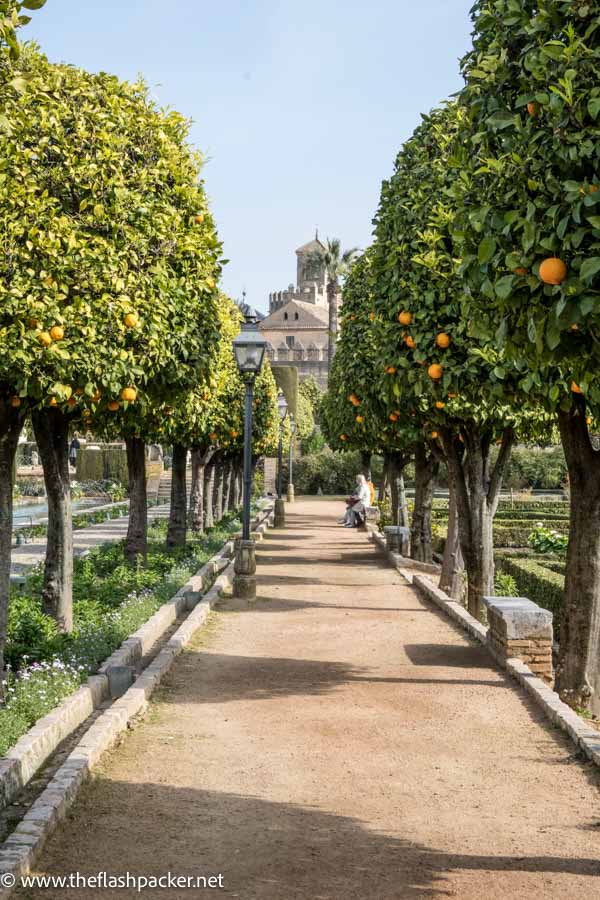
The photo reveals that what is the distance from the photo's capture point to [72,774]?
6.32 m

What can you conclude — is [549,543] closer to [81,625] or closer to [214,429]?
[214,429]

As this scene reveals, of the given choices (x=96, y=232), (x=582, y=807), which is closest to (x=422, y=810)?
(x=582, y=807)

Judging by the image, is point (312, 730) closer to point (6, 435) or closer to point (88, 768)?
point (88, 768)

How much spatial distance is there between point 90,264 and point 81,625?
460 cm

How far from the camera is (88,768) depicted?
21.8 feet

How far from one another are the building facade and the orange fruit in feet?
347

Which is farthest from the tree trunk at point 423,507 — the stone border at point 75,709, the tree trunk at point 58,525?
the tree trunk at point 58,525

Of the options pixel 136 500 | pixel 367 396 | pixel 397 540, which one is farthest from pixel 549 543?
pixel 136 500

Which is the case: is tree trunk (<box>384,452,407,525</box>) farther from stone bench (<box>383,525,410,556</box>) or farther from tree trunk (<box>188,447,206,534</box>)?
tree trunk (<box>188,447,206,534</box>)

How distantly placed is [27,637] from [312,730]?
3603mm

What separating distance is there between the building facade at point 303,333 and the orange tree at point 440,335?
96.4m

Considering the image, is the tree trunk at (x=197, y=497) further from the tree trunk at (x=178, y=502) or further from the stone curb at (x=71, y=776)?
the stone curb at (x=71, y=776)

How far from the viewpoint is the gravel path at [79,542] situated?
20.1m

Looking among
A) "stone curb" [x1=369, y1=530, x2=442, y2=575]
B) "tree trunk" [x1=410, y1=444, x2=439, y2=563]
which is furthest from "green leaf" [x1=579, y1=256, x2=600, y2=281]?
"tree trunk" [x1=410, y1=444, x2=439, y2=563]
